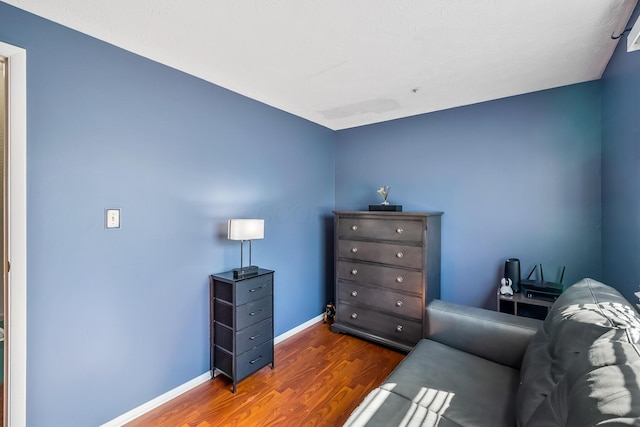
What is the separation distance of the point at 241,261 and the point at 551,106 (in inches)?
118

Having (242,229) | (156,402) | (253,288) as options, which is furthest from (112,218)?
(156,402)

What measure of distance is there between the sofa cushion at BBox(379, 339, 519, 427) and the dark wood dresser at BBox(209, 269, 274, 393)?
1.17m

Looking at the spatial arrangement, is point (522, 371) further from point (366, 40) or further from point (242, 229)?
point (366, 40)

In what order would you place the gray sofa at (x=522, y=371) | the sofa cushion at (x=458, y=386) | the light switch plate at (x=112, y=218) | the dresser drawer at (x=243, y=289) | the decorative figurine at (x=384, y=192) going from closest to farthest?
the gray sofa at (x=522, y=371) < the sofa cushion at (x=458, y=386) < the light switch plate at (x=112, y=218) < the dresser drawer at (x=243, y=289) < the decorative figurine at (x=384, y=192)

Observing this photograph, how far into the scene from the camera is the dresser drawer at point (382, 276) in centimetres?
259

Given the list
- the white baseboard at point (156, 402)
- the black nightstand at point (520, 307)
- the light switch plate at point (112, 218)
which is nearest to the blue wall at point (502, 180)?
the black nightstand at point (520, 307)

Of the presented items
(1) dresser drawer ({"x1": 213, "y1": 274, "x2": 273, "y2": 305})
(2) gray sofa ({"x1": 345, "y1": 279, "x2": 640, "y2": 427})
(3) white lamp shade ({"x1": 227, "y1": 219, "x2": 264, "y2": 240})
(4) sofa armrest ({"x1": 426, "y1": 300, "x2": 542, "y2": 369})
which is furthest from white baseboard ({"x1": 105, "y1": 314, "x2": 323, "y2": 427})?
(4) sofa armrest ({"x1": 426, "y1": 300, "x2": 542, "y2": 369})

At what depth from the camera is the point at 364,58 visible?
1.94 metres

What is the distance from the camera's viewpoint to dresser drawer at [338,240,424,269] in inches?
102

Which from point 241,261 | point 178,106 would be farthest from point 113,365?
point 178,106

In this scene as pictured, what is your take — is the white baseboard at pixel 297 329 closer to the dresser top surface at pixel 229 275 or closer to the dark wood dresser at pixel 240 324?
the dark wood dresser at pixel 240 324

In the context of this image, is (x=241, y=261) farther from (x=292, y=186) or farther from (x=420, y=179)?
(x=420, y=179)

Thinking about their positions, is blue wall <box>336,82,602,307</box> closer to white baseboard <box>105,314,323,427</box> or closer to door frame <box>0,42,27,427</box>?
white baseboard <box>105,314,323,427</box>

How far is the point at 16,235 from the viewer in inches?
56.0
